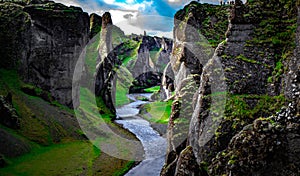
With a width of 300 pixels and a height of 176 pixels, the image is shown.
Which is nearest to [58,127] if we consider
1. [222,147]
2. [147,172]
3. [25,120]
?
[25,120]

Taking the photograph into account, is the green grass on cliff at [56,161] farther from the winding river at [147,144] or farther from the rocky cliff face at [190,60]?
the rocky cliff face at [190,60]

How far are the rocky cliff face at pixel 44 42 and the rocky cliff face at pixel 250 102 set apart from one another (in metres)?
54.9

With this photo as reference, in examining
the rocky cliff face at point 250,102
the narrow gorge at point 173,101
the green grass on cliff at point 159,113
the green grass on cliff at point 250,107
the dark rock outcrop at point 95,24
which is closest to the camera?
the rocky cliff face at point 250,102

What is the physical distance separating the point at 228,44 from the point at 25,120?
40415 millimetres

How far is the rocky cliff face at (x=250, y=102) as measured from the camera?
18641mm

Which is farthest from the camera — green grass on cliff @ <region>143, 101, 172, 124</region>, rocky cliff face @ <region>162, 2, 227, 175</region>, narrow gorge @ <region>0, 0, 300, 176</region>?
green grass on cliff @ <region>143, 101, 172, 124</region>

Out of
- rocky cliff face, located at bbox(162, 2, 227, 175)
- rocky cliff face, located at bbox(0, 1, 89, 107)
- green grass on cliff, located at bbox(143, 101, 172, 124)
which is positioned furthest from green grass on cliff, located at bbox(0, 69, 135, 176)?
green grass on cliff, located at bbox(143, 101, 172, 124)

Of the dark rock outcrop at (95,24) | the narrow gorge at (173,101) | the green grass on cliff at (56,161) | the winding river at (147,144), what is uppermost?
the dark rock outcrop at (95,24)

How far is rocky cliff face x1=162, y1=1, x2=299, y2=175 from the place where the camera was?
18.6m

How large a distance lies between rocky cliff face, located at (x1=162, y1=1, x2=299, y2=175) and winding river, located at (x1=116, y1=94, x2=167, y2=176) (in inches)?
536

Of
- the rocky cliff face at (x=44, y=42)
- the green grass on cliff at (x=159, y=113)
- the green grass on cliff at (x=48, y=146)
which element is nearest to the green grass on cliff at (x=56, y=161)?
the green grass on cliff at (x=48, y=146)

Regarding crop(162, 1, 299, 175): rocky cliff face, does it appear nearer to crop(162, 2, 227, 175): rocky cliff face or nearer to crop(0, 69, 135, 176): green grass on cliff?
crop(162, 2, 227, 175): rocky cliff face

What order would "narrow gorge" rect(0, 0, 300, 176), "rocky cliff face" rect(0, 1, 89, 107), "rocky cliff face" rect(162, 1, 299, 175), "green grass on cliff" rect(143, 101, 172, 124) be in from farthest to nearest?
"green grass on cliff" rect(143, 101, 172, 124) → "rocky cliff face" rect(0, 1, 89, 107) → "narrow gorge" rect(0, 0, 300, 176) → "rocky cliff face" rect(162, 1, 299, 175)

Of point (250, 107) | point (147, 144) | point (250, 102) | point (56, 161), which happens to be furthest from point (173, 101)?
point (250, 107)
